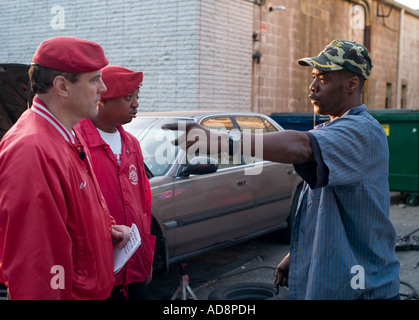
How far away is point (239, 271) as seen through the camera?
584 cm

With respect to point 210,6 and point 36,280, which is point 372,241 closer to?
point 36,280

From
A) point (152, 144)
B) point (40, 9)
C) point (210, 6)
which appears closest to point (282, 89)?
point (210, 6)

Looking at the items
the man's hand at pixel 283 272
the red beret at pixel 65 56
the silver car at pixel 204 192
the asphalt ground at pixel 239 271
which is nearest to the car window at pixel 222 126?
the silver car at pixel 204 192

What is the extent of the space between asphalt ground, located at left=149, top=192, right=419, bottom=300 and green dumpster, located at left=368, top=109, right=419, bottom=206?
3633mm

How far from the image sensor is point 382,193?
207 centimetres

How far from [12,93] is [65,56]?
2902 mm

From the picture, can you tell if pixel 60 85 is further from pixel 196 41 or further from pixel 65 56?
pixel 196 41

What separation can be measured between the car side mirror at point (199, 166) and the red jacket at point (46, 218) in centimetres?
269

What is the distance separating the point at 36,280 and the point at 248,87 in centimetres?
1055

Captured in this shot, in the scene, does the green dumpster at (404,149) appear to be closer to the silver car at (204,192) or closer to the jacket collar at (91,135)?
the silver car at (204,192)

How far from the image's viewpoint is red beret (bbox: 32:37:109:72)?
6.64 feet

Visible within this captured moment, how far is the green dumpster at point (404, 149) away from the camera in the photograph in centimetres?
984

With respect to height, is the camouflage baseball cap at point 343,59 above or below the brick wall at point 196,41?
below

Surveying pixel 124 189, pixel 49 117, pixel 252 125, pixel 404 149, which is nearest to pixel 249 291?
pixel 252 125
